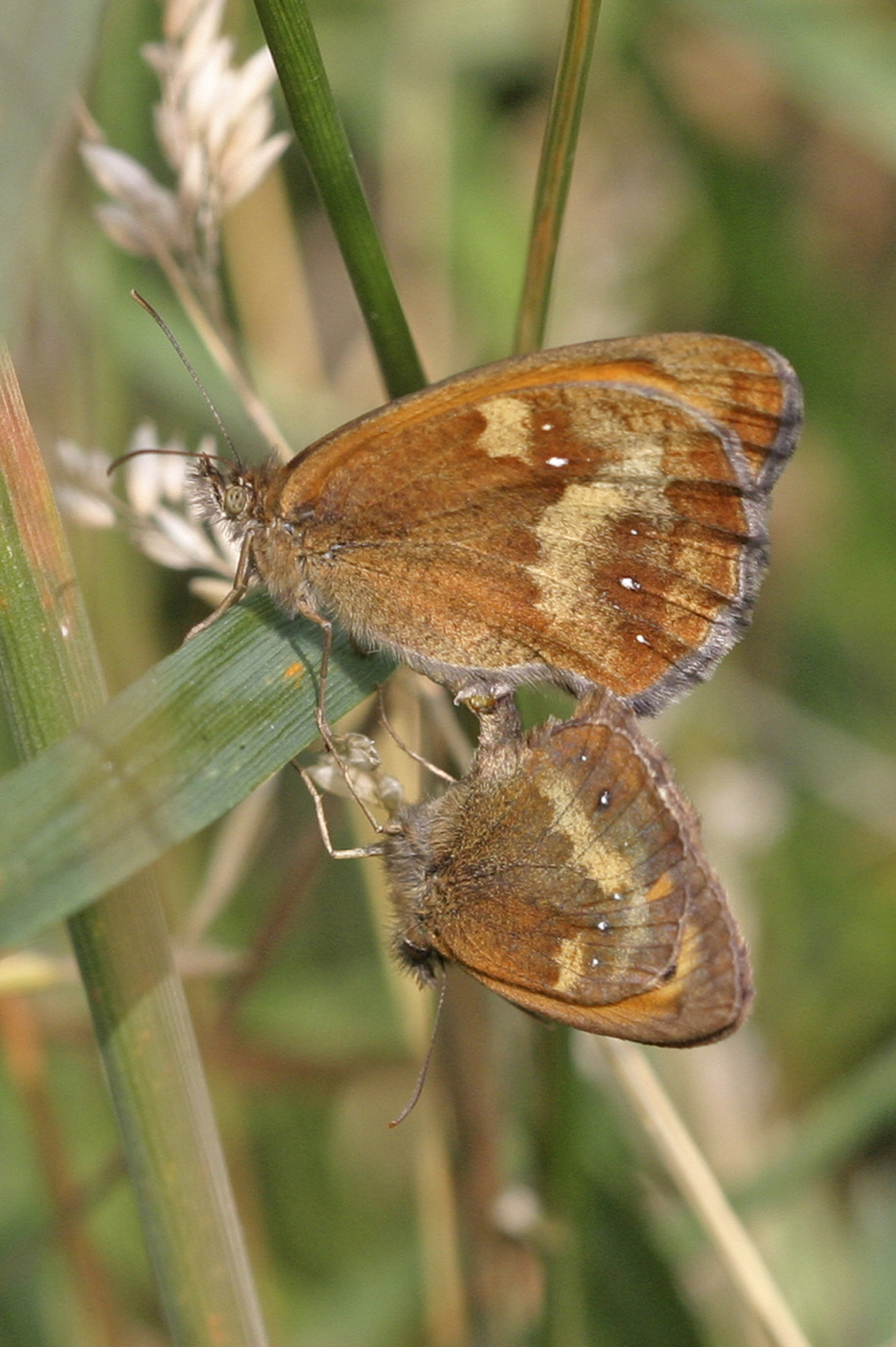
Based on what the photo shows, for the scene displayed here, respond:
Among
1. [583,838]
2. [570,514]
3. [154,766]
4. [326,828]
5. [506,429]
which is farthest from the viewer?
[570,514]

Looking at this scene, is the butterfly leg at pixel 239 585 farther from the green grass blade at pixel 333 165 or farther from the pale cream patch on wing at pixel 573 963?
the pale cream patch on wing at pixel 573 963

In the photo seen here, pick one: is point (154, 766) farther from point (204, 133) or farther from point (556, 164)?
point (204, 133)

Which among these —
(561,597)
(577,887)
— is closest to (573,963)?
(577,887)

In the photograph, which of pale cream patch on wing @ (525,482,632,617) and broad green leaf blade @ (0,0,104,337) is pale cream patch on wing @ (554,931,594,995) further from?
broad green leaf blade @ (0,0,104,337)

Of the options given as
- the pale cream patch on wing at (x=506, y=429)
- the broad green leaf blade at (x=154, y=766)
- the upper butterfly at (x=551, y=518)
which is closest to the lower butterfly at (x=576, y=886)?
the upper butterfly at (x=551, y=518)

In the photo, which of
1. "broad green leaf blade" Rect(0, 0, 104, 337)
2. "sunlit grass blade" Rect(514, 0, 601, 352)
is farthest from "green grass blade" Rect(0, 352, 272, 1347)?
"sunlit grass blade" Rect(514, 0, 601, 352)

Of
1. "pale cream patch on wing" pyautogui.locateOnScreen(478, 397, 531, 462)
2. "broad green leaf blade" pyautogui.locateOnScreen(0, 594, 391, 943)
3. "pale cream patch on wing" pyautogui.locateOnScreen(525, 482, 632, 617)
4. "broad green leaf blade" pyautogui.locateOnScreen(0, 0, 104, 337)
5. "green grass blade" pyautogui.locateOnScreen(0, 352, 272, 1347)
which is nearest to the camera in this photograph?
"broad green leaf blade" pyautogui.locateOnScreen(0, 0, 104, 337)

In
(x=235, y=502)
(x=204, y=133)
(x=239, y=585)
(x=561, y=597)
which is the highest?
(x=204, y=133)
